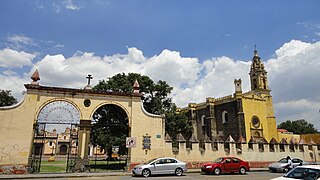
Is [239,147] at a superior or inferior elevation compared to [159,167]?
Answer: superior

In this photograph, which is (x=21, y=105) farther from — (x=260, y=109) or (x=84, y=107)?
(x=260, y=109)

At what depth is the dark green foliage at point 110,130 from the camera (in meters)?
23.9

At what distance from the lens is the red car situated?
17652 millimetres

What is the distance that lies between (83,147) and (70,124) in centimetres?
186

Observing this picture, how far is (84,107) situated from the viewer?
18.3 meters

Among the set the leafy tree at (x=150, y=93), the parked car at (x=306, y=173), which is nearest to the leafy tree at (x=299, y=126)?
the leafy tree at (x=150, y=93)

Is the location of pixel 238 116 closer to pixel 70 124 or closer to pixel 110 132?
pixel 110 132

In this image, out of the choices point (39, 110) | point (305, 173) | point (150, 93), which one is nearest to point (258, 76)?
point (150, 93)

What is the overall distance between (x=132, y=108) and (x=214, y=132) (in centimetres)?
2772

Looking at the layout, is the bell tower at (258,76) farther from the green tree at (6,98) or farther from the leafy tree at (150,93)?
the green tree at (6,98)

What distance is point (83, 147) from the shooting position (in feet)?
58.5

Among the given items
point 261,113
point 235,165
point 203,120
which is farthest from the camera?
point 203,120

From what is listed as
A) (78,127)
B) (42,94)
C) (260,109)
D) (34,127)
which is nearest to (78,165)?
(78,127)

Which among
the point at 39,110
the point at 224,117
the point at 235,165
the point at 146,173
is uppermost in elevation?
the point at 224,117
